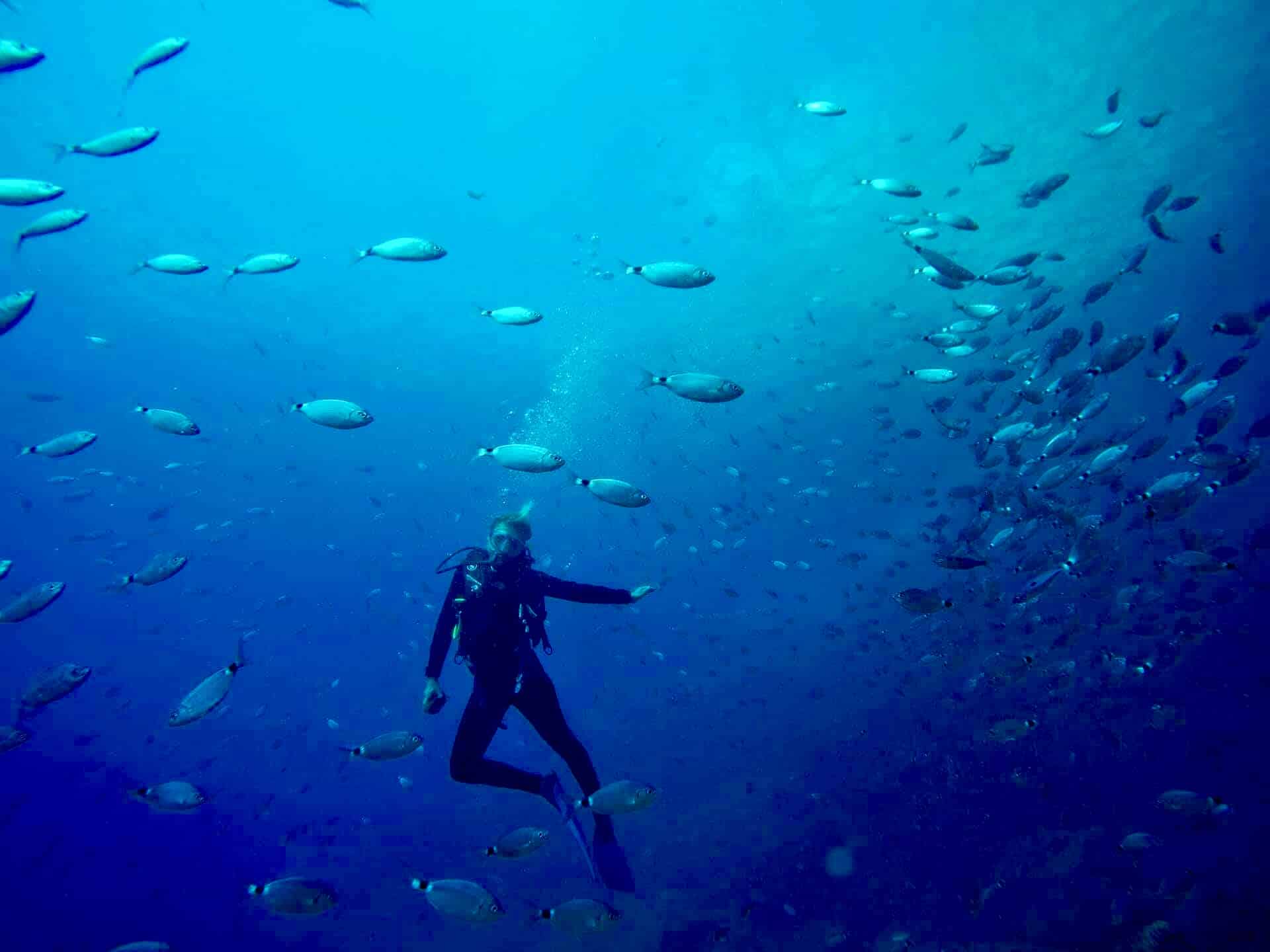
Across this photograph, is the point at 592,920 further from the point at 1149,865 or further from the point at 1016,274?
the point at 1149,865

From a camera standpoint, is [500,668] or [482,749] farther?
[500,668]

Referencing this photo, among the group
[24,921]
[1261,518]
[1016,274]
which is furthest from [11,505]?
[1261,518]

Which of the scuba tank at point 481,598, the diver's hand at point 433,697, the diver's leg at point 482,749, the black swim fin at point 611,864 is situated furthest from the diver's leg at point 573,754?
the diver's hand at point 433,697

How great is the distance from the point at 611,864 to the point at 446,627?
3042 mm

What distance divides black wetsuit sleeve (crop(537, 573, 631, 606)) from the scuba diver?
11 mm

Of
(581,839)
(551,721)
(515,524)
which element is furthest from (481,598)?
(581,839)

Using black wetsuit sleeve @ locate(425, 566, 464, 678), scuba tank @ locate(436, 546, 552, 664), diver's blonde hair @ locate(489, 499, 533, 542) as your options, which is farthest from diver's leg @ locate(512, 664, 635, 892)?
diver's blonde hair @ locate(489, 499, 533, 542)

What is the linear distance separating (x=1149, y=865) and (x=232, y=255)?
31.8 m

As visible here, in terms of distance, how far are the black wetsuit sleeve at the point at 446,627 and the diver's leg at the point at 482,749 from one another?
546 mm

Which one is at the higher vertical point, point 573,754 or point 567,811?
point 567,811

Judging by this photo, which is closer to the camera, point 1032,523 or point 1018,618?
point 1032,523

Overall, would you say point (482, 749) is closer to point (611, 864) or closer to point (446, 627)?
point (446, 627)

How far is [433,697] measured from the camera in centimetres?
647

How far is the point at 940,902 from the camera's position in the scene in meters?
12.2
